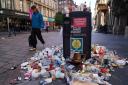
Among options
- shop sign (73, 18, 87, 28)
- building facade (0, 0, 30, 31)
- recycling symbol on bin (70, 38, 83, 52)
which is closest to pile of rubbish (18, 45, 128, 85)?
recycling symbol on bin (70, 38, 83, 52)

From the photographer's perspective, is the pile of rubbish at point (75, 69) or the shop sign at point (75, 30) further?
the shop sign at point (75, 30)

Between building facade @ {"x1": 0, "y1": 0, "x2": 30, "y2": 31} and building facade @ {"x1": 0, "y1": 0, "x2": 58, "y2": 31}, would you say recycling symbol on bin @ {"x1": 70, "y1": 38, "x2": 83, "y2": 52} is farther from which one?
building facade @ {"x1": 0, "y1": 0, "x2": 30, "y2": 31}

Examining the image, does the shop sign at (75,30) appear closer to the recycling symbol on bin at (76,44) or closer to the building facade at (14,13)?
the recycling symbol on bin at (76,44)

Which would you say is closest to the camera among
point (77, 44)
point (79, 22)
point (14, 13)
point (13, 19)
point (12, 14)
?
point (79, 22)

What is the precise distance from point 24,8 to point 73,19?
164 feet

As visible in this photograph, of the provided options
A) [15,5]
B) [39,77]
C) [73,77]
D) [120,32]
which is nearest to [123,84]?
[73,77]

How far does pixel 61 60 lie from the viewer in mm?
6973

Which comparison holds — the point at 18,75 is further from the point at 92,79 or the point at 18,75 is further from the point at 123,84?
the point at 123,84

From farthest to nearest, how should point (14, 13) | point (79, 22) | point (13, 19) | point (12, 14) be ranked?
point (13, 19), point (14, 13), point (12, 14), point (79, 22)

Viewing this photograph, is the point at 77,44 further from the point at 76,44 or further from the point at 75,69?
the point at 75,69

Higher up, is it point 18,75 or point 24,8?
point 24,8

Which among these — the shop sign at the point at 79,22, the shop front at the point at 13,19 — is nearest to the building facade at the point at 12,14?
the shop front at the point at 13,19

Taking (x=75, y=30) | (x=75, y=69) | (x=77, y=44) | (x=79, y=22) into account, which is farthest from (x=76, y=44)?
(x=75, y=69)

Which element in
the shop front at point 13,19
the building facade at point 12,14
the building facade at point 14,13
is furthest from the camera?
the building facade at point 14,13
